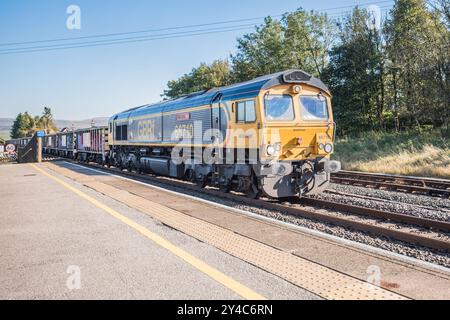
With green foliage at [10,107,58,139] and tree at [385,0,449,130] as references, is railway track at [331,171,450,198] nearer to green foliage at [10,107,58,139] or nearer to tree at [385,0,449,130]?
tree at [385,0,449,130]

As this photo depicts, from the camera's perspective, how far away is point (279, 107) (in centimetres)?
1060

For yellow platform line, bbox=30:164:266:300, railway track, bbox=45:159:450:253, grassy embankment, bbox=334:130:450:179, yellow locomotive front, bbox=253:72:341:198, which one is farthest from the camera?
grassy embankment, bbox=334:130:450:179

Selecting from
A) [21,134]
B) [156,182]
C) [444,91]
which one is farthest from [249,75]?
[21,134]

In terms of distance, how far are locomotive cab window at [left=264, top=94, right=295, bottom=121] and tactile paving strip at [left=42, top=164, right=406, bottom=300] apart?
3.67 meters

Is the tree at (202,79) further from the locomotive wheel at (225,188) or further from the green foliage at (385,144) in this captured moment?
the locomotive wheel at (225,188)

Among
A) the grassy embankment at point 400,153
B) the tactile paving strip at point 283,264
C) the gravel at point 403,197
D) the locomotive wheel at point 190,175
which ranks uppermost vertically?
the grassy embankment at point 400,153

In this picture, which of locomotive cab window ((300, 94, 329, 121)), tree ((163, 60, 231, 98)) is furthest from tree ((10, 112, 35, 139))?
locomotive cab window ((300, 94, 329, 121))

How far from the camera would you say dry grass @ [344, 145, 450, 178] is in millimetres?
16750

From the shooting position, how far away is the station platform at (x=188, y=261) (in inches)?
173

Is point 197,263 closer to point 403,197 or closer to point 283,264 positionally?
point 283,264

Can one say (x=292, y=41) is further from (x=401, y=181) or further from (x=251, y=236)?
(x=251, y=236)

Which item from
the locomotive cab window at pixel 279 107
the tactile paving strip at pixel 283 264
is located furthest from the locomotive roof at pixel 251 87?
the tactile paving strip at pixel 283 264

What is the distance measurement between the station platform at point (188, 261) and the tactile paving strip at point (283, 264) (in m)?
0.01

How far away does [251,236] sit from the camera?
6910mm
